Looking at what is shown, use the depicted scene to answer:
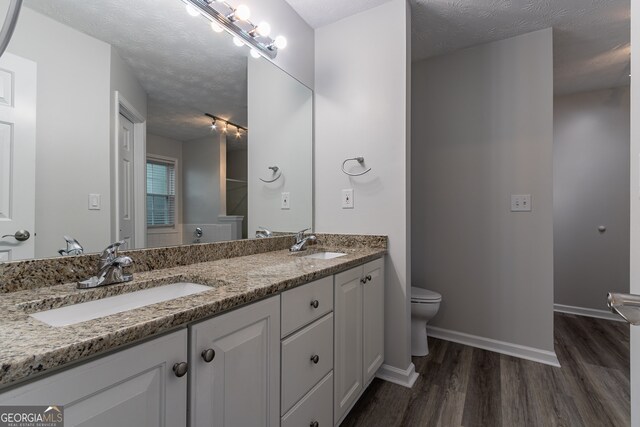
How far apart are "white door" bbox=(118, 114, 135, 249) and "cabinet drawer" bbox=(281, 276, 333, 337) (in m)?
0.64

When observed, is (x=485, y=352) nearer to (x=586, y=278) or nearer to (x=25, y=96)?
(x=586, y=278)

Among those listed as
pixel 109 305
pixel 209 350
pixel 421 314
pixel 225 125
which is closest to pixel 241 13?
pixel 225 125

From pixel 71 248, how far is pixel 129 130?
0.46 metres

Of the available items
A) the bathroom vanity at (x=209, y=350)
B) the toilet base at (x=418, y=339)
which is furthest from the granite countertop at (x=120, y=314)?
the toilet base at (x=418, y=339)

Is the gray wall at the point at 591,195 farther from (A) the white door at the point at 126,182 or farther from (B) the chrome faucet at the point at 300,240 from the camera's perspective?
(A) the white door at the point at 126,182

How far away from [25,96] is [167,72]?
0.52 m

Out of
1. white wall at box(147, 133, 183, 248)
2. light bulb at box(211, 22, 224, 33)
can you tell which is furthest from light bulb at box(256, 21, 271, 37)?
white wall at box(147, 133, 183, 248)

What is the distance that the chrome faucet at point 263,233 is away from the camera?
1746 mm

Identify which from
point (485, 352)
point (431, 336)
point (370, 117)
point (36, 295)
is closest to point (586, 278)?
point (485, 352)

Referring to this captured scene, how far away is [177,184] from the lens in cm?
126

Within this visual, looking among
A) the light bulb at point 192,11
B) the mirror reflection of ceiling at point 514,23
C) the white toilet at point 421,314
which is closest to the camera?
the light bulb at point 192,11

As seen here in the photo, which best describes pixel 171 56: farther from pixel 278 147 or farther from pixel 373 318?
pixel 373 318

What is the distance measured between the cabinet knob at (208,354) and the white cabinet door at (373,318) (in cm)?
94

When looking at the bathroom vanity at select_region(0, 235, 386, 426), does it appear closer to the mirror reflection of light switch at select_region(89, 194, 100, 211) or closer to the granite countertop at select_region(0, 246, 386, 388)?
the granite countertop at select_region(0, 246, 386, 388)
